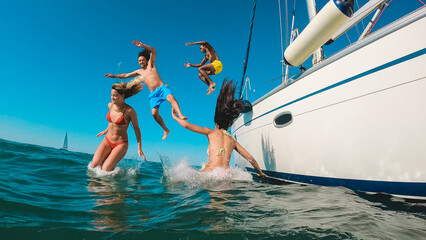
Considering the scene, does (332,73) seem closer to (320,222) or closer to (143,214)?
(320,222)

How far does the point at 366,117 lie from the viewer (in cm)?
299

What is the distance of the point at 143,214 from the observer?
6.89 feet

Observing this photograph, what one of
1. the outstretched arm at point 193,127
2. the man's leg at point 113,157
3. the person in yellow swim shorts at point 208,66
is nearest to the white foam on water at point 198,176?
the outstretched arm at point 193,127

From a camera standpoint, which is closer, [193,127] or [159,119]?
[193,127]

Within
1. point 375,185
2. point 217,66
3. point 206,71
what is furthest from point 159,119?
point 375,185

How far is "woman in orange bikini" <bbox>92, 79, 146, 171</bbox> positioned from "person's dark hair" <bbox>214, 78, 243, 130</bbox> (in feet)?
5.86

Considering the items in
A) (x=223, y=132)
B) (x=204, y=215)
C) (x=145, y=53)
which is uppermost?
(x=145, y=53)

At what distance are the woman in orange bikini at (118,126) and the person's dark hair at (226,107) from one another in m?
1.79

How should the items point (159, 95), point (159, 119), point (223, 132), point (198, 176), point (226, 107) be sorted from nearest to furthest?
point (198, 176), point (223, 132), point (226, 107), point (159, 95), point (159, 119)

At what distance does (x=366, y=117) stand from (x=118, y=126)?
14.5 ft

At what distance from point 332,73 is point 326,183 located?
181cm

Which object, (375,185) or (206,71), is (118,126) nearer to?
(206,71)

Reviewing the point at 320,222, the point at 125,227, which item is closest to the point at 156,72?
the point at 125,227

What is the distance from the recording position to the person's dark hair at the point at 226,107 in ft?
14.4
